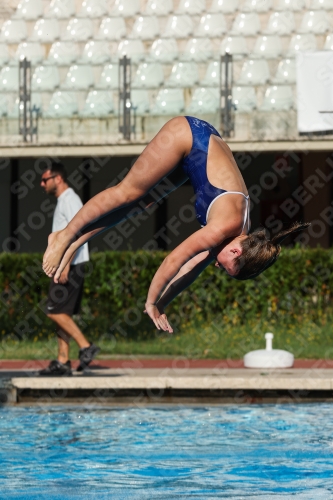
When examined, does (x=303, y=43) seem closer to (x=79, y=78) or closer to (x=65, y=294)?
(x=79, y=78)

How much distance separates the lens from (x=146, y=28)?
51.6 feet

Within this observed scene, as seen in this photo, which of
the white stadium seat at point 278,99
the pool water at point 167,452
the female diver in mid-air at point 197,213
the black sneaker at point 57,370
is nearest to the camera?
the female diver in mid-air at point 197,213

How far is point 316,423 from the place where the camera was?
7176mm

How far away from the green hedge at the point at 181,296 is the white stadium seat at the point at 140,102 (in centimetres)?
245

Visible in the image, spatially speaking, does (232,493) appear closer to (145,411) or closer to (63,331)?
(145,411)

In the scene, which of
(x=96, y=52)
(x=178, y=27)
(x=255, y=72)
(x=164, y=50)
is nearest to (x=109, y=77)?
(x=96, y=52)

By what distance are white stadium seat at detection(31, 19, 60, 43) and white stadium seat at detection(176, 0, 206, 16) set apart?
2.22 metres

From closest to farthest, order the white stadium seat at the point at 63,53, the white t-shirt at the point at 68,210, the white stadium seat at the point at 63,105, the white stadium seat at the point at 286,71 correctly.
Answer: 1. the white t-shirt at the point at 68,210
2. the white stadium seat at the point at 63,105
3. the white stadium seat at the point at 286,71
4. the white stadium seat at the point at 63,53

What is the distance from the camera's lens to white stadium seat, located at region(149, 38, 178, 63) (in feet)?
49.3

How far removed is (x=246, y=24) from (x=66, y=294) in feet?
29.7

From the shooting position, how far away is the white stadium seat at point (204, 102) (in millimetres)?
13352

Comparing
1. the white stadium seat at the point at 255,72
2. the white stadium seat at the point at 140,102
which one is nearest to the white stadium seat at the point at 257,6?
the white stadium seat at the point at 255,72

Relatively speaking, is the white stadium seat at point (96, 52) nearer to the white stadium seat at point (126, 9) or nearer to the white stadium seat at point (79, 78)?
the white stadium seat at point (79, 78)

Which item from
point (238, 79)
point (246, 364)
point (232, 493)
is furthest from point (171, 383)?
point (238, 79)
